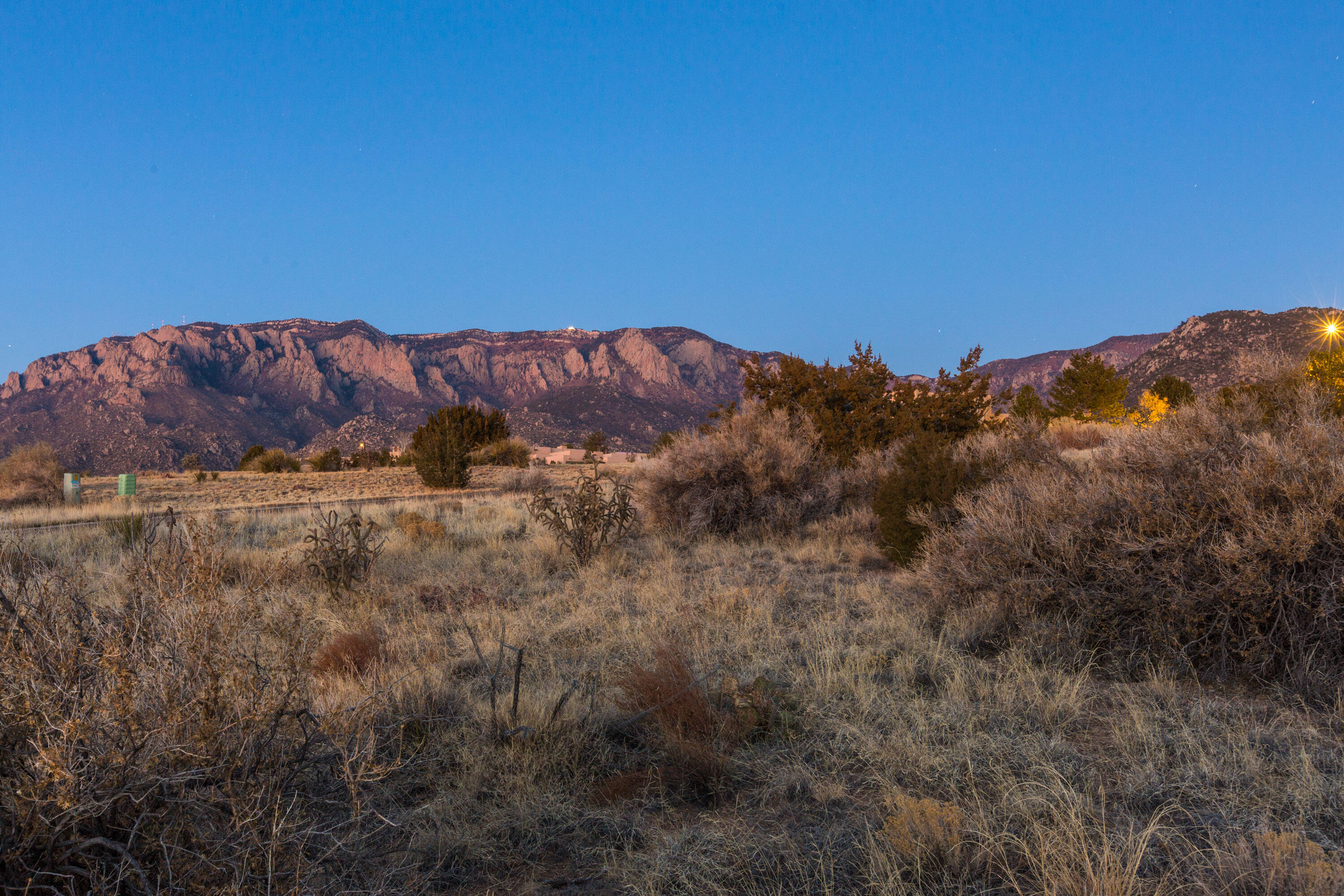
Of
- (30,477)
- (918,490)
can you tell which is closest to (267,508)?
(30,477)

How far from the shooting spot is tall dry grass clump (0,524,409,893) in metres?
1.93

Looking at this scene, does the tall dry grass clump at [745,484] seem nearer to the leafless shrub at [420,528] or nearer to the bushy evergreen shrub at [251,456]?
the leafless shrub at [420,528]

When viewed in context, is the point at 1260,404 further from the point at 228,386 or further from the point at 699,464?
the point at 228,386

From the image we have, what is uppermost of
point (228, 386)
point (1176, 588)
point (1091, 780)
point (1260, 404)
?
point (228, 386)

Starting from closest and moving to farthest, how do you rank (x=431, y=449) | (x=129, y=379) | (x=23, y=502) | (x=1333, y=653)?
(x=1333, y=653), (x=23, y=502), (x=431, y=449), (x=129, y=379)

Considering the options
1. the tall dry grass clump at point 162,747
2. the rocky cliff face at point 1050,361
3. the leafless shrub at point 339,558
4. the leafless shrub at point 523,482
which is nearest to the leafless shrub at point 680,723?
the tall dry grass clump at point 162,747

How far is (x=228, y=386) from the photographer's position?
10625 centimetres

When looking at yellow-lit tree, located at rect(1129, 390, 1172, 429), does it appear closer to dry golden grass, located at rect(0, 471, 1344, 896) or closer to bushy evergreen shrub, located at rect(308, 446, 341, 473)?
dry golden grass, located at rect(0, 471, 1344, 896)

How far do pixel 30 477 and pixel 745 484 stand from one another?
24.3 meters

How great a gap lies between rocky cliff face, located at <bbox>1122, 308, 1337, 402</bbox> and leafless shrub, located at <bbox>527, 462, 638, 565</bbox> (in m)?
49.2

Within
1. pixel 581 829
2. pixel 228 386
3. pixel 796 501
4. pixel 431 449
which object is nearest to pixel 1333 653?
pixel 581 829

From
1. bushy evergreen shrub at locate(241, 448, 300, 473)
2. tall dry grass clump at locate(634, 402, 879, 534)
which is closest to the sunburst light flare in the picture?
tall dry grass clump at locate(634, 402, 879, 534)

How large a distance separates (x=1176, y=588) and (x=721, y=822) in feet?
11.9

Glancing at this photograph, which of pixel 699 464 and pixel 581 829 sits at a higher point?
pixel 699 464
